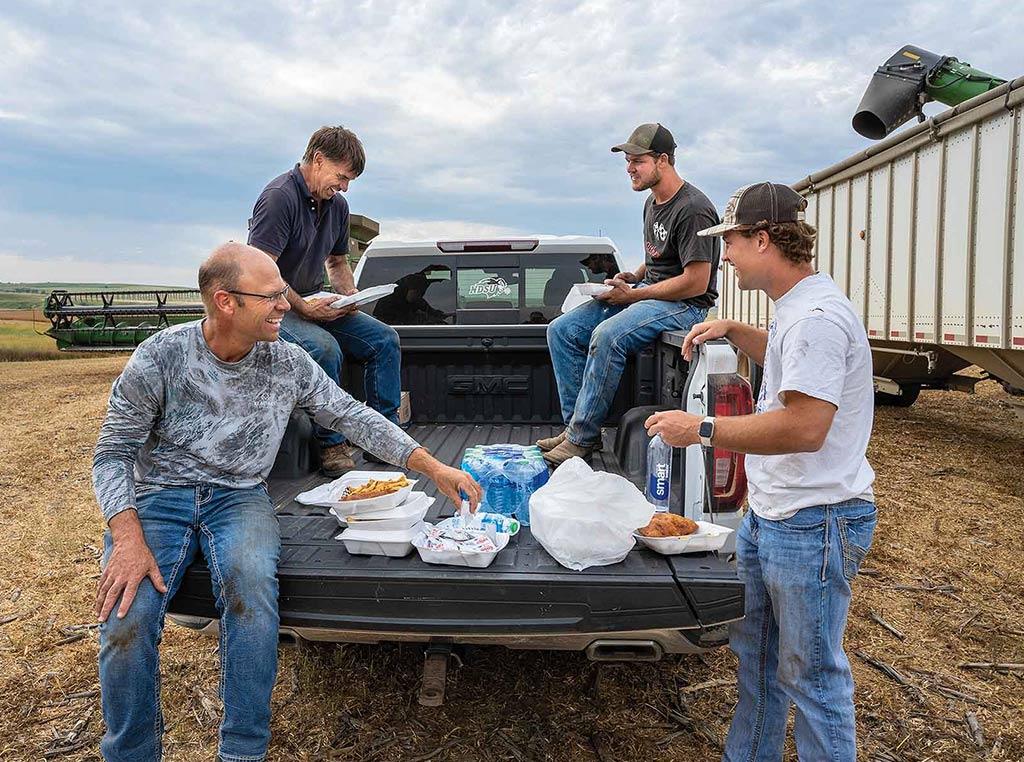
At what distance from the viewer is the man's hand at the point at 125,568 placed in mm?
2236

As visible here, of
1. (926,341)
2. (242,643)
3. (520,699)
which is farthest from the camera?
(926,341)

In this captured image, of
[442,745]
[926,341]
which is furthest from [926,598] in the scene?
[926,341]

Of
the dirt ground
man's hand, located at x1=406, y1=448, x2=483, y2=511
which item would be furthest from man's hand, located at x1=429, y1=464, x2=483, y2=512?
the dirt ground

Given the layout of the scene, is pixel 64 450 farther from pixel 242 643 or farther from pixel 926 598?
pixel 926 598

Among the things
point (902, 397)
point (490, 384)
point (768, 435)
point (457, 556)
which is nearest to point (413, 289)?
point (490, 384)

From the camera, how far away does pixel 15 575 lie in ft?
16.3

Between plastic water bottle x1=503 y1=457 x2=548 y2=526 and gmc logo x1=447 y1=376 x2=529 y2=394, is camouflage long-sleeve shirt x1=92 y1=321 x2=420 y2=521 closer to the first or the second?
plastic water bottle x1=503 y1=457 x2=548 y2=526

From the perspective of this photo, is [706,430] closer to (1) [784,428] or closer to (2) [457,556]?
(1) [784,428]

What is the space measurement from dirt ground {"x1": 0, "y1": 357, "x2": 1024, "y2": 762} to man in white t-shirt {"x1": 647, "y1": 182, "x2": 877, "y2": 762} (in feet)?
3.05

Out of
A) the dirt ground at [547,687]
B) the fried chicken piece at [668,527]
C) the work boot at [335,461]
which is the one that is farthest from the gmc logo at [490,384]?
the fried chicken piece at [668,527]

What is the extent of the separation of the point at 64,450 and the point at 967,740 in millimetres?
9405

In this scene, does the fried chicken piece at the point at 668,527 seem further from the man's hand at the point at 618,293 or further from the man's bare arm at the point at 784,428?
the man's hand at the point at 618,293

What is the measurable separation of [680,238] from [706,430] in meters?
1.96

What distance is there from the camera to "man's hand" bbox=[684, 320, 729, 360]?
2.68 metres
